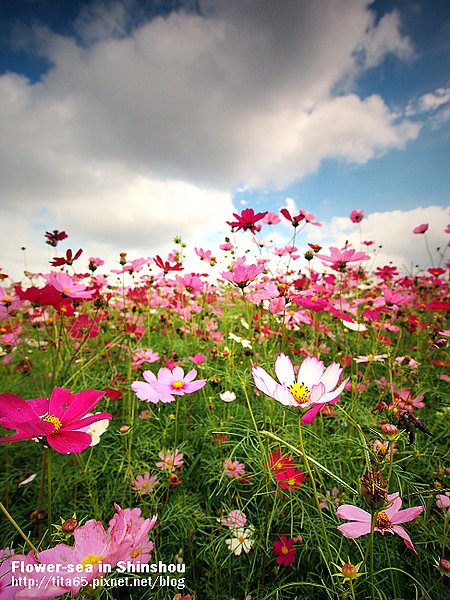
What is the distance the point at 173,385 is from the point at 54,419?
453mm

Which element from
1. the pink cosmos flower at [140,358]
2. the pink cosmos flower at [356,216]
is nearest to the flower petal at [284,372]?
the pink cosmos flower at [140,358]

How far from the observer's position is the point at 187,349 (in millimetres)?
1548

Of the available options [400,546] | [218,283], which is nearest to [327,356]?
[400,546]

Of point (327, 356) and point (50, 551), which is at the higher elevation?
point (327, 356)

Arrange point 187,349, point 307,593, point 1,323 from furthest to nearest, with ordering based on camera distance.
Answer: point 1,323 → point 187,349 → point 307,593

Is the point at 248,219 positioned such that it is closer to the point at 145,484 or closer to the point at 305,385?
the point at 305,385

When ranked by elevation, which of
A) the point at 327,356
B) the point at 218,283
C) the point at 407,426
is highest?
the point at 218,283

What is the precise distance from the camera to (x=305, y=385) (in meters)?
0.55

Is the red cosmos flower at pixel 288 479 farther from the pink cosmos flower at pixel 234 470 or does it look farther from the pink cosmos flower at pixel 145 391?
the pink cosmos flower at pixel 145 391

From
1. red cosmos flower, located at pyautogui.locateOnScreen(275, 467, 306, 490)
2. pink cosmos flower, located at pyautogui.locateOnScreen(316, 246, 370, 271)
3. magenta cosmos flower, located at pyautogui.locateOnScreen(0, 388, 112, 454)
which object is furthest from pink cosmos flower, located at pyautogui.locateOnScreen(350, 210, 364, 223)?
magenta cosmos flower, located at pyautogui.locateOnScreen(0, 388, 112, 454)

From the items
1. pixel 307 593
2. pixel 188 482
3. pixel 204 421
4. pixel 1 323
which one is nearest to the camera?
pixel 307 593

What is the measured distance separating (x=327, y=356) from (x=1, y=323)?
1.99m

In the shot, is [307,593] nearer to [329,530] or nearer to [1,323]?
[329,530]

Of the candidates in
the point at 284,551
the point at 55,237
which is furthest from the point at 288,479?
the point at 55,237
